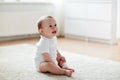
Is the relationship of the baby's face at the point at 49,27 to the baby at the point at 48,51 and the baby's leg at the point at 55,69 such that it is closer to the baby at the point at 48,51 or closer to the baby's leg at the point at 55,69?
the baby at the point at 48,51

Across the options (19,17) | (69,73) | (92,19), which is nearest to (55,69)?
(69,73)

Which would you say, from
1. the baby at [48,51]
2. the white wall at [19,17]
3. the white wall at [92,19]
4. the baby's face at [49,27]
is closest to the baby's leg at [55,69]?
the baby at [48,51]

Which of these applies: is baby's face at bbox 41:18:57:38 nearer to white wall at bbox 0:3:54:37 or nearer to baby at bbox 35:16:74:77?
baby at bbox 35:16:74:77

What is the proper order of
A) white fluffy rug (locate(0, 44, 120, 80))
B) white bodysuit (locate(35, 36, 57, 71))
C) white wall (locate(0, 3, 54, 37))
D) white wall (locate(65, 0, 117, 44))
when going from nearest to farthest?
white fluffy rug (locate(0, 44, 120, 80)) < white bodysuit (locate(35, 36, 57, 71)) < white wall (locate(65, 0, 117, 44)) < white wall (locate(0, 3, 54, 37))

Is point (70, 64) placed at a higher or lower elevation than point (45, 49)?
lower

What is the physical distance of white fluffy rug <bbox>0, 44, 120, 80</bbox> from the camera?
1841 millimetres

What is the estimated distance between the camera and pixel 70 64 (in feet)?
7.53

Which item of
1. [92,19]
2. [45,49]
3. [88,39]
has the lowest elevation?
[88,39]

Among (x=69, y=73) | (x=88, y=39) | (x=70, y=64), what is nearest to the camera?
(x=69, y=73)

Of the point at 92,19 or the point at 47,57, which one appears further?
the point at 92,19

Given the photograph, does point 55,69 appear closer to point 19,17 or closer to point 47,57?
point 47,57

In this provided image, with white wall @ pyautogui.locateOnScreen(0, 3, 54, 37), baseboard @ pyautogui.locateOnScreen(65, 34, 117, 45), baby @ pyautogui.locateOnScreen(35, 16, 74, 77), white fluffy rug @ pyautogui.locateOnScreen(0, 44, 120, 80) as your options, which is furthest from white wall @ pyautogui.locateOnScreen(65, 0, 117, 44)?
baby @ pyautogui.locateOnScreen(35, 16, 74, 77)

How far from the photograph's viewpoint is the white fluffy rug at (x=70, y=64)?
6.04ft

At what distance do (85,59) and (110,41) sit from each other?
1.41m
